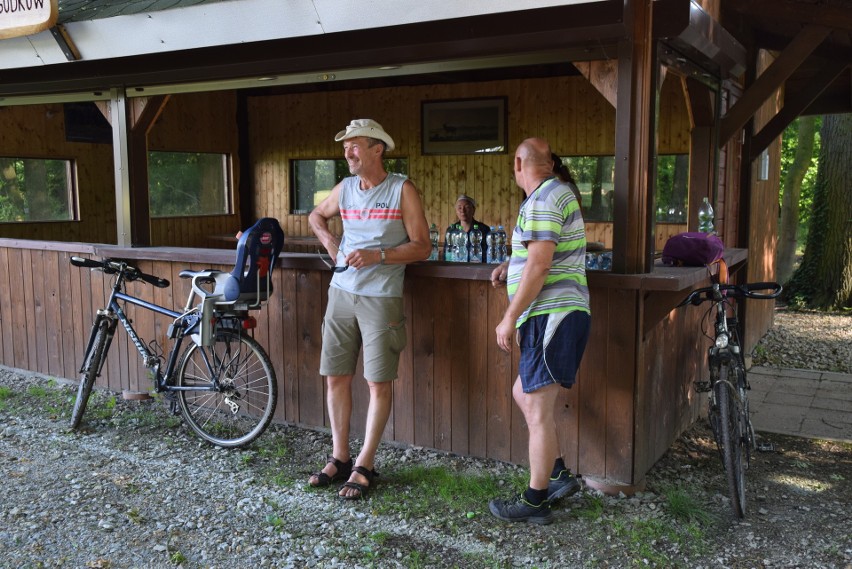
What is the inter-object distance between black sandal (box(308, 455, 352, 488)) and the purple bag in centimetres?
204

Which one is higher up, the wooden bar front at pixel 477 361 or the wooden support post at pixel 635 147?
the wooden support post at pixel 635 147

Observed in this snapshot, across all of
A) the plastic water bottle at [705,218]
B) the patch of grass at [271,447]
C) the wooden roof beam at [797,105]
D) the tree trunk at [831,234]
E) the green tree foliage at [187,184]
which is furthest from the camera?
the green tree foliage at [187,184]

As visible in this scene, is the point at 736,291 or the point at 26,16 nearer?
the point at 736,291

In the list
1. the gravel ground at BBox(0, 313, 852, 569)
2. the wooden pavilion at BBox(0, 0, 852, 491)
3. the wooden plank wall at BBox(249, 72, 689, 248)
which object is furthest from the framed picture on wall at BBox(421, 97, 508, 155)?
the gravel ground at BBox(0, 313, 852, 569)

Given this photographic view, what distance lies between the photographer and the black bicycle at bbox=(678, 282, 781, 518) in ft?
11.8

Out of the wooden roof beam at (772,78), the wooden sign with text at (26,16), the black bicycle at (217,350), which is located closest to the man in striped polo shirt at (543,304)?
the black bicycle at (217,350)

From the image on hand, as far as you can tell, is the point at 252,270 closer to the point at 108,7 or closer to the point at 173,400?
the point at 173,400

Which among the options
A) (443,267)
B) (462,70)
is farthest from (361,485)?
(462,70)

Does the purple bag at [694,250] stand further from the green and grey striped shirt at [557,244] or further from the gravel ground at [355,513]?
the gravel ground at [355,513]

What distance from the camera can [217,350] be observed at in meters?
5.18

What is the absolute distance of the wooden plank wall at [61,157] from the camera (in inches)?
364

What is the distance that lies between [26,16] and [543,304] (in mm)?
4085

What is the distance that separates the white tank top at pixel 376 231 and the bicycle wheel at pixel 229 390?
0.90 metres

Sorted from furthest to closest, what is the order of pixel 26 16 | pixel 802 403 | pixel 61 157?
pixel 61 157
pixel 802 403
pixel 26 16
